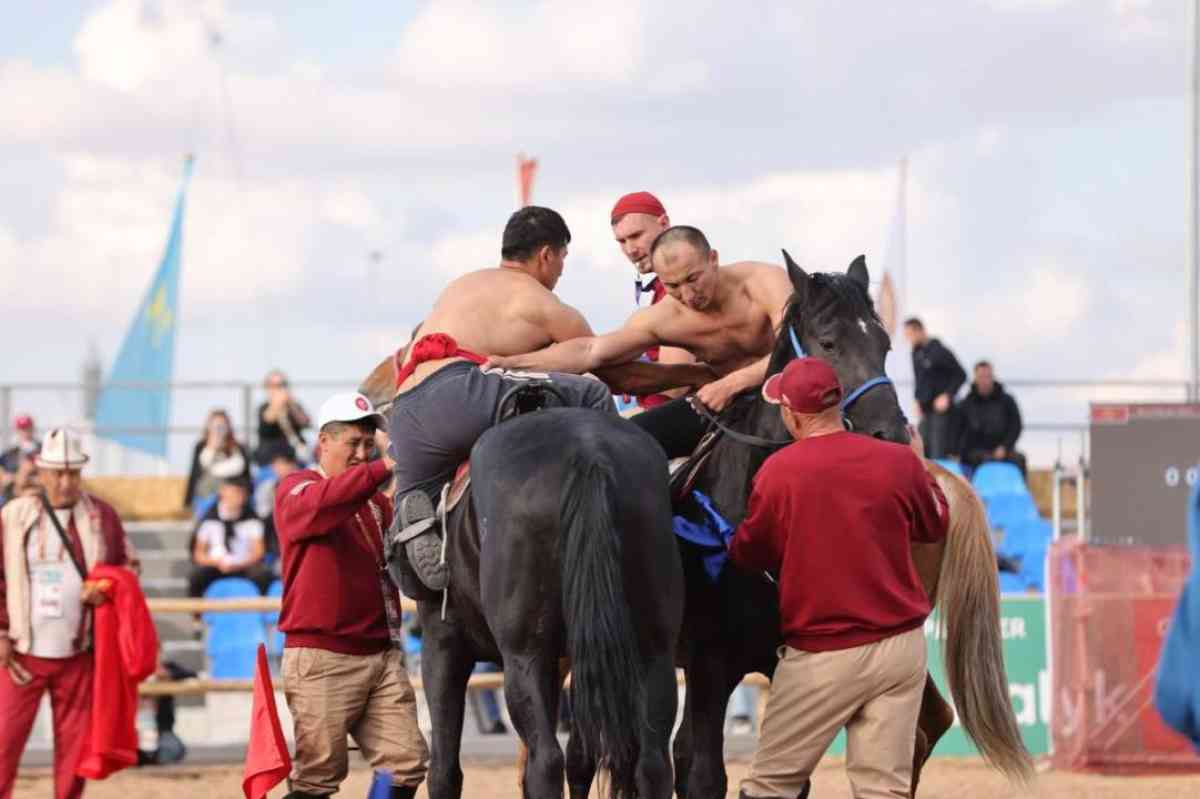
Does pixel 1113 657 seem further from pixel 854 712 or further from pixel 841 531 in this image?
pixel 841 531

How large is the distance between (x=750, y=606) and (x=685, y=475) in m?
0.56

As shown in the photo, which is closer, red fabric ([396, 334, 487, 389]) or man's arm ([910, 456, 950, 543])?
man's arm ([910, 456, 950, 543])

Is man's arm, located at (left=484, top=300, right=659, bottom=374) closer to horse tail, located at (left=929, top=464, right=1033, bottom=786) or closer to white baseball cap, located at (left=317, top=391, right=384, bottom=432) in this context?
white baseball cap, located at (left=317, top=391, right=384, bottom=432)

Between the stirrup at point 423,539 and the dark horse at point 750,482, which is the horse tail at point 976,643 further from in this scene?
the stirrup at point 423,539

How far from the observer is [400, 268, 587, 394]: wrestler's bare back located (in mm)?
7758

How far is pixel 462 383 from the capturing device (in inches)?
287

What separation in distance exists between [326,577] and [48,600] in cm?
274

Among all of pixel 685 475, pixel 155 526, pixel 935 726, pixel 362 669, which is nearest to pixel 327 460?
pixel 362 669

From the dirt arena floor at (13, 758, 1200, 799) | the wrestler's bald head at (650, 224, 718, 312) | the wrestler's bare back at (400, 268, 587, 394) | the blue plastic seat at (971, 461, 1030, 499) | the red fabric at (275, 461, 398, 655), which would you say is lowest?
the dirt arena floor at (13, 758, 1200, 799)

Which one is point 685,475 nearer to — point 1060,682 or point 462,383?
point 462,383

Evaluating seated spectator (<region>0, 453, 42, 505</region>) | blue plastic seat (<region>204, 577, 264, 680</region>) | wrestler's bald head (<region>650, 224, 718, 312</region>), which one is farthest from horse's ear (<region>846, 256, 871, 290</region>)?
blue plastic seat (<region>204, 577, 264, 680</region>)

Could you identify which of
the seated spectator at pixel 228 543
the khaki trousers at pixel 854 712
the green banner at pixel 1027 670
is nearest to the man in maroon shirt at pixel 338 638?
the khaki trousers at pixel 854 712

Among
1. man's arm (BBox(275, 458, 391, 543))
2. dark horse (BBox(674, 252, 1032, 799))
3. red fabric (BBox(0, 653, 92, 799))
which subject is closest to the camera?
dark horse (BBox(674, 252, 1032, 799))

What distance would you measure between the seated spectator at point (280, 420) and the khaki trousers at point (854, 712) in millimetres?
11602
